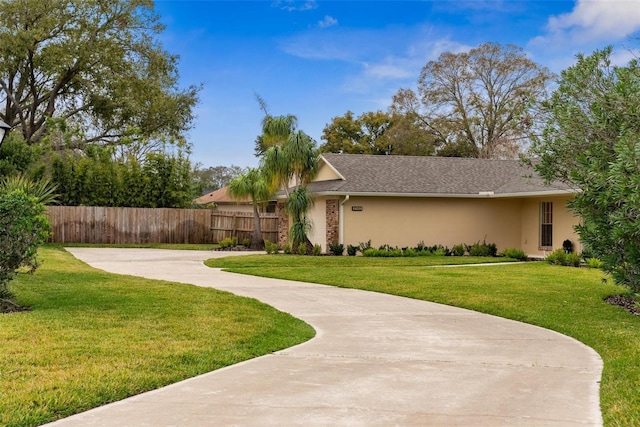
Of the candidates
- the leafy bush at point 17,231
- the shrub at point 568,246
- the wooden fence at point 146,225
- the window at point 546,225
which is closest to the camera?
the leafy bush at point 17,231

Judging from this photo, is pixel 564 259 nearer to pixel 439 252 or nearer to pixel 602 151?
pixel 439 252

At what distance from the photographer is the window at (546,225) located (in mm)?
20828

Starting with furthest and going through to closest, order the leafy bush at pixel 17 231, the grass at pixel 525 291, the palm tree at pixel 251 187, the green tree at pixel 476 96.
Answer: the green tree at pixel 476 96
the palm tree at pixel 251 187
the leafy bush at pixel 17 231
the grass at pixel 525 291

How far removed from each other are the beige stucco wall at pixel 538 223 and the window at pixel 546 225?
0.17 m

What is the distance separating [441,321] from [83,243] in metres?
22.2

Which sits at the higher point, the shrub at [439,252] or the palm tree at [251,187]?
the palm tree at [251,187]

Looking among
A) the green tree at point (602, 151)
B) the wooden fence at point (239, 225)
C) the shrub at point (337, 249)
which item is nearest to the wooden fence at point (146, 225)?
the wooden fence at point (239, 225)

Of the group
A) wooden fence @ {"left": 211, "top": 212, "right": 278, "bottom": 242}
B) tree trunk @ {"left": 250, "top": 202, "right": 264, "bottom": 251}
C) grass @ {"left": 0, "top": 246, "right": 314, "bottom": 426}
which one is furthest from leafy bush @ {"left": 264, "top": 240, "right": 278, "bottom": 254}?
grass @ {"left": 0, "top": 246, "right": 314, "bottom": 426}

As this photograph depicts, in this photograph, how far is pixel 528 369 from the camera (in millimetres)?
5961

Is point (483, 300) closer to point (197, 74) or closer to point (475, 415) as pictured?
point (475, 415)

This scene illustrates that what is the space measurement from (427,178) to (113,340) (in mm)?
17485

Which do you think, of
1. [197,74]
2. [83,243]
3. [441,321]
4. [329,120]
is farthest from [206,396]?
[329,120]

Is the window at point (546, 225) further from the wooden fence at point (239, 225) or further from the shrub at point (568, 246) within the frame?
the wooden fence at point (239, 225)

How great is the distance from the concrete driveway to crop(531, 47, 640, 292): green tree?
1.56m
